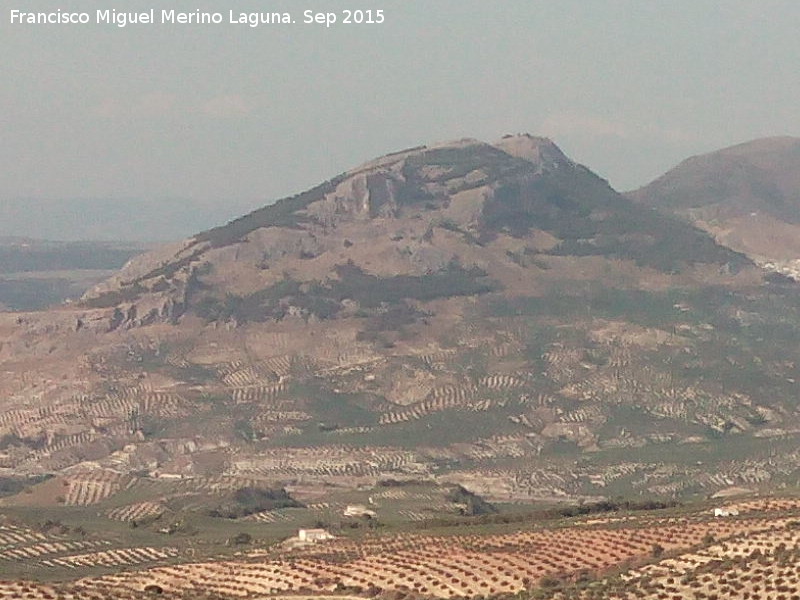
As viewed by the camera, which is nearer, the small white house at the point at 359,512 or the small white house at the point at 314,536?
the small white house at the point at 314,536

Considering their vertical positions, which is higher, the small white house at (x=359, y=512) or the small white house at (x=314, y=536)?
the small white house at (x=314, y=536)

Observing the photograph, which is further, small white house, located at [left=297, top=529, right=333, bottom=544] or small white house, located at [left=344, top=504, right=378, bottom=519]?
small white house, located at [left=344, top=504, right=378, bottom=519]

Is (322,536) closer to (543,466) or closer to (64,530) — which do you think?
(64,530)

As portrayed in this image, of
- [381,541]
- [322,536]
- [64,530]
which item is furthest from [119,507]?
[381,541]

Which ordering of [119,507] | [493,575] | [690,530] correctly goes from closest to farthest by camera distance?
[493,575]
[690,530]
[119,507]

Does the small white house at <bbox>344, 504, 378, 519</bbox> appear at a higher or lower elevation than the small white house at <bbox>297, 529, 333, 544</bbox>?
lower

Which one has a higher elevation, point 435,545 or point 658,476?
point 435,545

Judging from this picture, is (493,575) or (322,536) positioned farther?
(322,536)

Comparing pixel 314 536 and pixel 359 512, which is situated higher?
pixel 314 536

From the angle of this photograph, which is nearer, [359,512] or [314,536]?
[314,536]

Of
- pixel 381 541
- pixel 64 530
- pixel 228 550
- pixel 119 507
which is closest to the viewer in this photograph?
pixel 381 541
